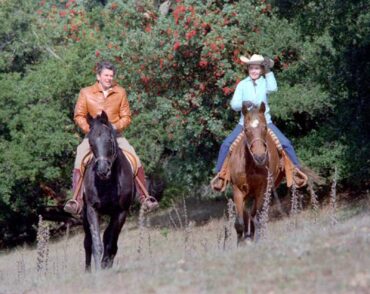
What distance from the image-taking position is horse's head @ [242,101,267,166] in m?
12.9

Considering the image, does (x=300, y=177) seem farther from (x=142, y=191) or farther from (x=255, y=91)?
(x=142, y=191)

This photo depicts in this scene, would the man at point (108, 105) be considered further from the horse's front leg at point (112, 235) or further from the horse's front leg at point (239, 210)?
the horse's front leg at point (239, 210)

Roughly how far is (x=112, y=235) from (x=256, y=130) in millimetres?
2720

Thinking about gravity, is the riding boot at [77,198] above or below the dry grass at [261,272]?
above

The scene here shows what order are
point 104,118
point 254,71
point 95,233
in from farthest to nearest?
1. point 254,71
2. point 104,118
3. point 95,233

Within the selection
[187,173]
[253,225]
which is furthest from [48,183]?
[253,225]

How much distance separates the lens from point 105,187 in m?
12.8

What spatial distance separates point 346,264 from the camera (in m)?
8.44

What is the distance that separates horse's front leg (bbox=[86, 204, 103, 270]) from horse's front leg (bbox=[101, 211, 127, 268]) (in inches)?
14.0

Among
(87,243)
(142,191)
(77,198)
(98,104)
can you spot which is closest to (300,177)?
(142,191)

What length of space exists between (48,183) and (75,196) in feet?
68.0

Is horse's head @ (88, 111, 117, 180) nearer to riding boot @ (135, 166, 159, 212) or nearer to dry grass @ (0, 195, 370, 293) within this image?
riding boot @ (135, 166, 159, 212)

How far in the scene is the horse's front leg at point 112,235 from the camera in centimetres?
1305

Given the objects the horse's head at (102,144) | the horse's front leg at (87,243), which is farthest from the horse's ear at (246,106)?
the horse's front leg at (87,243)
